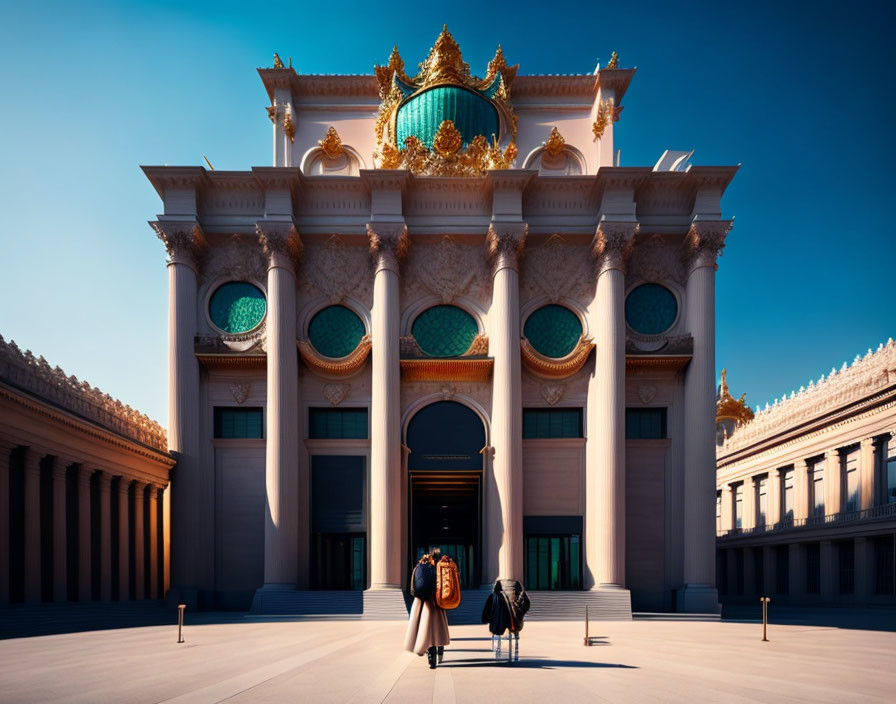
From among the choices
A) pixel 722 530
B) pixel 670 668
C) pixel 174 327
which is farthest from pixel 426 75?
pixel 722 530

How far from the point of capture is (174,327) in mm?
37625

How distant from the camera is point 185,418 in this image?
3709 centimetres

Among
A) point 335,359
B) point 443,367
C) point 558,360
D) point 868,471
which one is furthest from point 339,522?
point 868,471

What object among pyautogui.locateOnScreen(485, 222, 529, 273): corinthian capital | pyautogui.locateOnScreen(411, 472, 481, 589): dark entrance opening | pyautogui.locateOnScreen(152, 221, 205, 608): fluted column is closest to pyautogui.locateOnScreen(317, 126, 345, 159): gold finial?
pyautogui.locateOnScreen(152, 221, 205, 608): fluted column

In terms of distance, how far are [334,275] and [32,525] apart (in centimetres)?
1944

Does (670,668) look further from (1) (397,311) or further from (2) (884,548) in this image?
(2) (884,548)

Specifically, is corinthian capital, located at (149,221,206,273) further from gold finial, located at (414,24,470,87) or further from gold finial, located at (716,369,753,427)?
gold finial, located at (716,369,753,427)

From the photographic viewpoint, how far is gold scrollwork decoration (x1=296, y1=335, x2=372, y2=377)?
37906 mm

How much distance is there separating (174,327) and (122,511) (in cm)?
984

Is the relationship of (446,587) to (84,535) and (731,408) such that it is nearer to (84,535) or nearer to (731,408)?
(84,535)

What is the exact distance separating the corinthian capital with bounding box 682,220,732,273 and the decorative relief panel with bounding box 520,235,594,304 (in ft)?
18.4

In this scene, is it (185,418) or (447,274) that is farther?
(447,274)

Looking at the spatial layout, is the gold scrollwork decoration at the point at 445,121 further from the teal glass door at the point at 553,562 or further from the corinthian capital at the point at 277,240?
the teal glass door at the point at 553,562

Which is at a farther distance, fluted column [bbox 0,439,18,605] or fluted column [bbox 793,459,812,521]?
fluted column [bbox 793,459,812,521]
